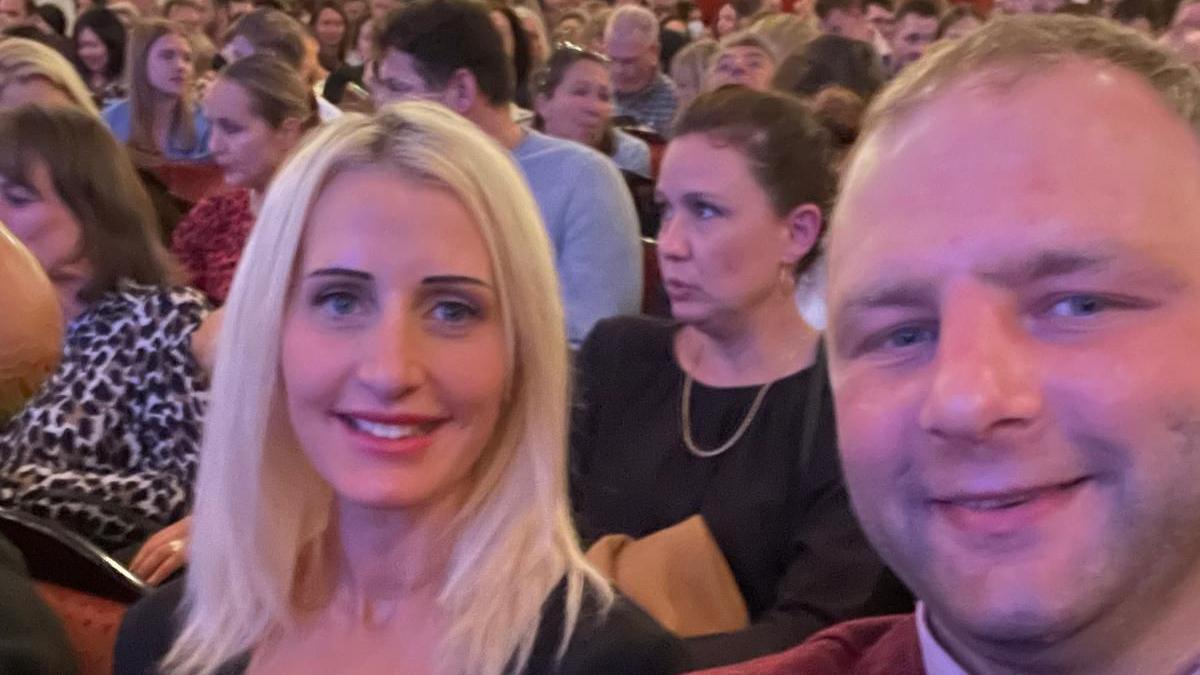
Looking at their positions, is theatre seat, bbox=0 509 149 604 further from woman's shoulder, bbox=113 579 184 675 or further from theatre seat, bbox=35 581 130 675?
woman's shoulder, bbox=113 579 184 675

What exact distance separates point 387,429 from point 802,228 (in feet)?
3.36

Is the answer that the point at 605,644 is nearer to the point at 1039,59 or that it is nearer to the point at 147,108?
the point at 1039,59

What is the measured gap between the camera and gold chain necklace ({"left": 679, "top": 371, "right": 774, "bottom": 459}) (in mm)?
2129

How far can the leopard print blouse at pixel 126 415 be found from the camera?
2457 millimetres

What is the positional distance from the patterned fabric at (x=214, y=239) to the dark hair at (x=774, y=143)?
6.32 feet

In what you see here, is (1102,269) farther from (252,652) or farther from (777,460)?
(777,460)

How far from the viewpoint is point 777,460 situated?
2.07 meters

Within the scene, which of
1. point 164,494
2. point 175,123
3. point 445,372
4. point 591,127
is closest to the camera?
point 445,372

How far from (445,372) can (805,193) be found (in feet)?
3.22

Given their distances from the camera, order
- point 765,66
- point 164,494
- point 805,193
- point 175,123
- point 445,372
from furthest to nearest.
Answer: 1. point 175,123
2. point 765,66
3. point 164,494
4. point 805,193
5. point 445,372

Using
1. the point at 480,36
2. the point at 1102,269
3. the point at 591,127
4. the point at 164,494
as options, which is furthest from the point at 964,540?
the point at 591,127

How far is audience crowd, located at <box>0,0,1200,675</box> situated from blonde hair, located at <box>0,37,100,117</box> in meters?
1.26

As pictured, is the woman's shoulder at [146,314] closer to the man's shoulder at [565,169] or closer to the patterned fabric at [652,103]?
the man's shoulder at [565,169]

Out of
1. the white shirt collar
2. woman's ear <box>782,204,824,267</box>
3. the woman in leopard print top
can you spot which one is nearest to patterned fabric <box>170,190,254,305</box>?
the woman in leopard print top
